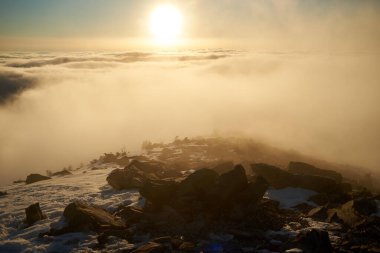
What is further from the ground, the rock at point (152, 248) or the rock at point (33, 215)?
the rock at point (152, 248)

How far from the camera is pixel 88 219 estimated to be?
11.8 meters

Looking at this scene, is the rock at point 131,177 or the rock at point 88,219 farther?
the rock at point 131,177

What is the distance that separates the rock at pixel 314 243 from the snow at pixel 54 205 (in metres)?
4.48

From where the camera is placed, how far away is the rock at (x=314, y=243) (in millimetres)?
9320

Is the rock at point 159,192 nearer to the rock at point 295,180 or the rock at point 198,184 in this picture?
the rock at point 198,184

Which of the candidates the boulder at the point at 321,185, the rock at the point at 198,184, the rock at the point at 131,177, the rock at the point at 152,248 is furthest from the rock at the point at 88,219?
the boulder at the point at 321,185

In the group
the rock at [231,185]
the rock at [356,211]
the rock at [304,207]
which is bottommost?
the rock at [304,207]

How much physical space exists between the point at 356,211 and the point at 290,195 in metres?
2.60

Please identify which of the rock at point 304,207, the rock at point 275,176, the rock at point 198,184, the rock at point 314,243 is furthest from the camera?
the rock at point 275,176

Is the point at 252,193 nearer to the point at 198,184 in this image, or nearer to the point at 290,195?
the point at 198,184

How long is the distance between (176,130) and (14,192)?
2463 cm

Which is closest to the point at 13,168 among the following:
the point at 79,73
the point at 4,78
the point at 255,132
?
the point at 255,132

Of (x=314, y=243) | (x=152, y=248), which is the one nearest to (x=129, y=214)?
(x=152, y=248)

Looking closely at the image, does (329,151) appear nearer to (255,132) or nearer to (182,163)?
(255,132)
